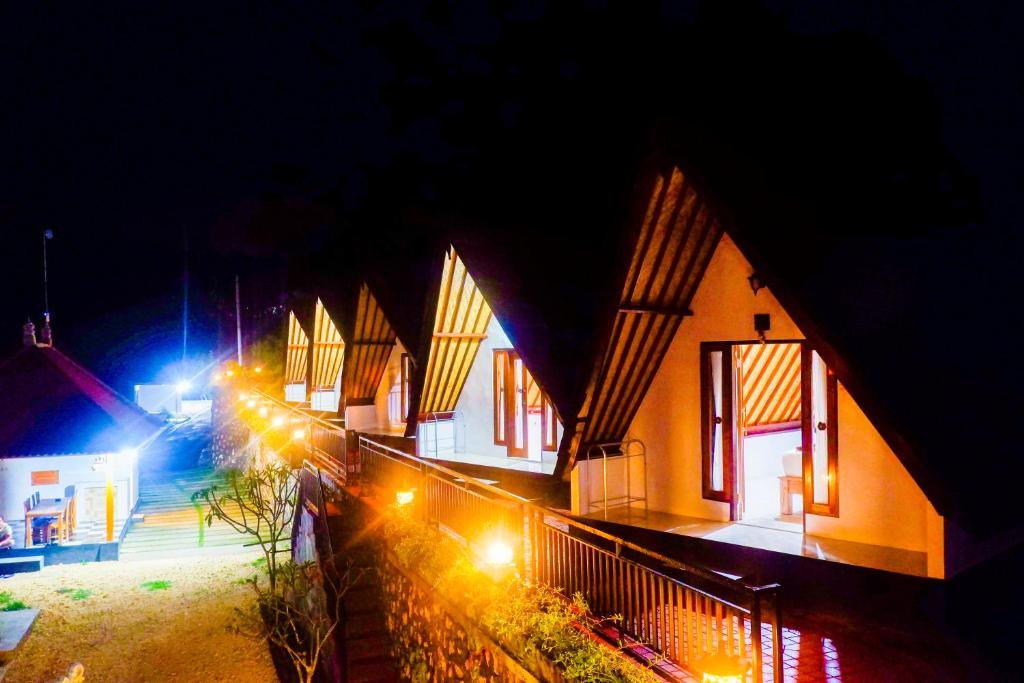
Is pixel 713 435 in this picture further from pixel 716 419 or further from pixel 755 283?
pixel 755 283

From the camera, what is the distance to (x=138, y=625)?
12719mm

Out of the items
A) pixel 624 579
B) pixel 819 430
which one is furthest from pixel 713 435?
pixel 624 579

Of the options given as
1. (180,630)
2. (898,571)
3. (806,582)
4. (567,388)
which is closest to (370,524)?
(567,388)

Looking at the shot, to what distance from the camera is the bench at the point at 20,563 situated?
16156 millimetres

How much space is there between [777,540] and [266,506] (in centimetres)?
1332

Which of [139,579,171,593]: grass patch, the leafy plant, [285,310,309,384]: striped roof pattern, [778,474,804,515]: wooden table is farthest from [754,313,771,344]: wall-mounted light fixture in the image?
[285,310,309,384]: striped roof pattern

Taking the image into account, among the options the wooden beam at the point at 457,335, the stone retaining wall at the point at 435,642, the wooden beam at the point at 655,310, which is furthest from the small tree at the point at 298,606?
the wooden beam at the point at 655,310

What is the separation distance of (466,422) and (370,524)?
437 cm

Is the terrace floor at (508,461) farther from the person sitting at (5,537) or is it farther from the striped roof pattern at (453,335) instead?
the person sitting at (5,537)

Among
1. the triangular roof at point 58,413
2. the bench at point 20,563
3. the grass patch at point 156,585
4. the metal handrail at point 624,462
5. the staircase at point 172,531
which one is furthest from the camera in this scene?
the staircase at point 172,531

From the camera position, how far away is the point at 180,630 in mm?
12547

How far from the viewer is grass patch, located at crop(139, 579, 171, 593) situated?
1495cm

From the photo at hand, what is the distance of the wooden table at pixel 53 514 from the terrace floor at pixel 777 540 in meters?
15.4

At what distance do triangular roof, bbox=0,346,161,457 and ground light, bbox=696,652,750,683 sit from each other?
718 inches
